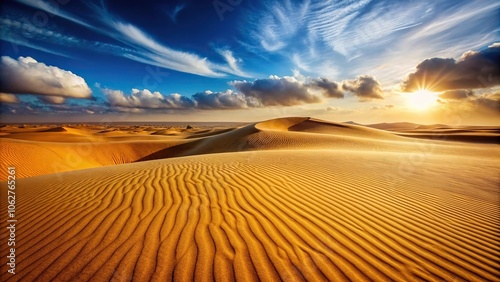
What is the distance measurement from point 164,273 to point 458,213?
497 centimetres

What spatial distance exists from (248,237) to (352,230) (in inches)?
60.3

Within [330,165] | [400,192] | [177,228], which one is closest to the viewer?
[177,228]

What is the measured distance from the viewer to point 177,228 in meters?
3.10

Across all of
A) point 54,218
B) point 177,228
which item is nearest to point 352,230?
point 177,228

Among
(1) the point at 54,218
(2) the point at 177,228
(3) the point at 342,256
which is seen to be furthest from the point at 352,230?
(1) the point at 54,218

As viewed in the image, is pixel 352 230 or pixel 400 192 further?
pixel 400 192

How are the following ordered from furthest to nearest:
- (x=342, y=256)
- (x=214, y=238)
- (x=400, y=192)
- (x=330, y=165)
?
(x=330, y=165) → (x=400, y=192) → (x=214, y=238) → (x=342, y=256)

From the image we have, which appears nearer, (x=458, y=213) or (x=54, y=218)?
(x=54, y=218)

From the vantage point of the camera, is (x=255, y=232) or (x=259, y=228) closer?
(x=255, y=232)

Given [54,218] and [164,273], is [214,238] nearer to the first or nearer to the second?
[164,273]

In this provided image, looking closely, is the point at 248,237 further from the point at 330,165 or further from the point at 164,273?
Answer: the point at 330,165

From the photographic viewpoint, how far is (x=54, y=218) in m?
3.51

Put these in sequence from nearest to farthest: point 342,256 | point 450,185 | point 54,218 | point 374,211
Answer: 1. point 342,256
2. point 54,218
3. point 374,211
4. point 450,185

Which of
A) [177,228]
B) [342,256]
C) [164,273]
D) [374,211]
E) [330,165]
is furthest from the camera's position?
[330,165]
